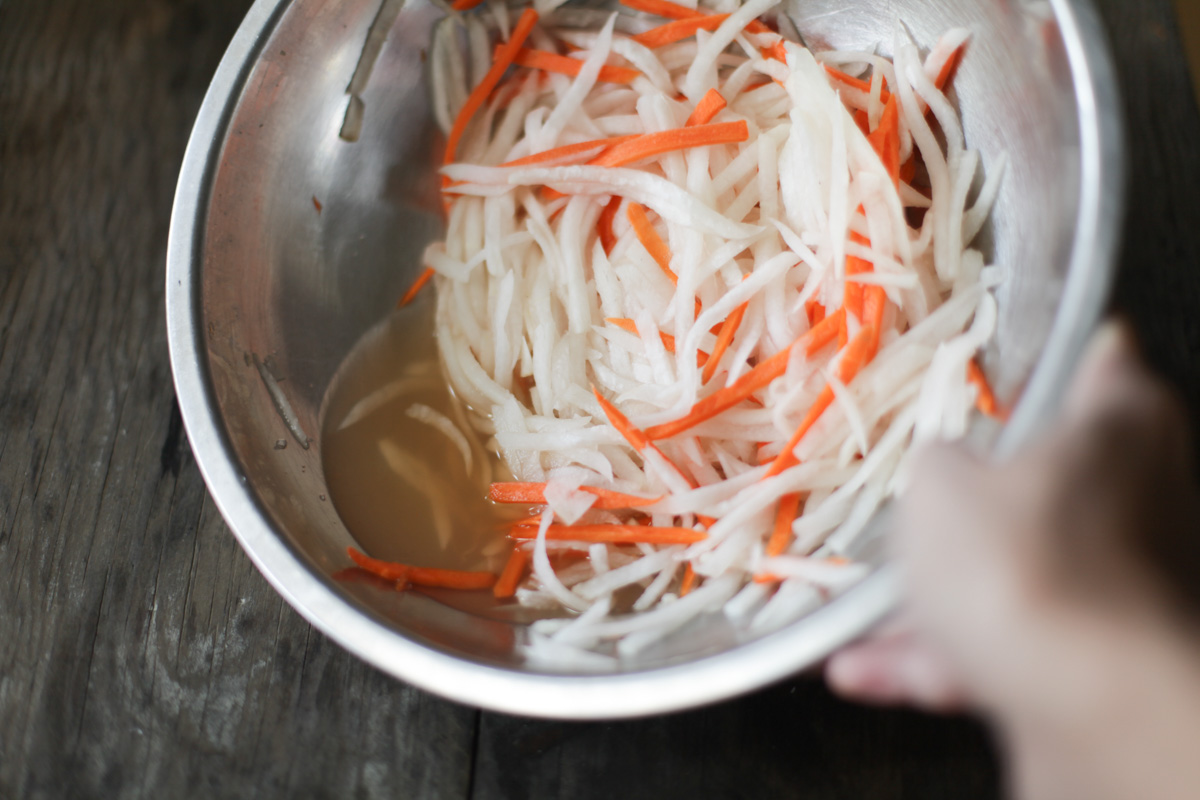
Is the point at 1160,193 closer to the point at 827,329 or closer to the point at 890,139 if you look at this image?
the point at 890,139

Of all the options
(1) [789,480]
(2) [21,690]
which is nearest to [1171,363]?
(1) [789,480]

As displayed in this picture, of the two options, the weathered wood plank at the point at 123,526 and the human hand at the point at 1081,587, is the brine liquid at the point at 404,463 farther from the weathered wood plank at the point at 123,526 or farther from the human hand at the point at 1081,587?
the human hand at the point at 1081,587

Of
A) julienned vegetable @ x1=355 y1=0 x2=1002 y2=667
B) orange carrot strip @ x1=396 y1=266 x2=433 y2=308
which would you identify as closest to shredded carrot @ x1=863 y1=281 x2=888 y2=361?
julienned vegetable @ x1=355 y1=0 x2=1002 y2=667

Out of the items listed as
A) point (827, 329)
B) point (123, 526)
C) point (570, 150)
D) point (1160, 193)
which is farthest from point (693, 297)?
point (123, 526)

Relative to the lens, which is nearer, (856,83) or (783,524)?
(783,524)

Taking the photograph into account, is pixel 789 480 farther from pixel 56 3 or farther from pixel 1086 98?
pixel 56 3

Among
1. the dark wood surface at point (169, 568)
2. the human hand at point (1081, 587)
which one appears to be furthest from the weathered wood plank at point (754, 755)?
the human hand at point (1081, 587)
